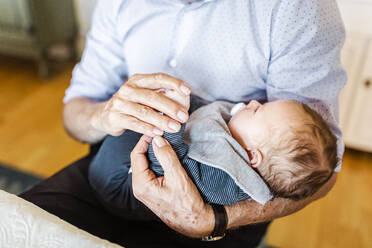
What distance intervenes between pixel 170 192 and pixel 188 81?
1.11 feet

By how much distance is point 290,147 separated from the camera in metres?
0.73

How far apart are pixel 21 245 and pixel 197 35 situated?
615 mm

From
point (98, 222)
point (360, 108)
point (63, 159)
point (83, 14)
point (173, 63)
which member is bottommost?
point (63, 159)

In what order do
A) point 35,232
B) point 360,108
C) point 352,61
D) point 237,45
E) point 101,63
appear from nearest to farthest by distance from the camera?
point 35,232
point 237,45
point 101,63
point 352,61
point 360,108

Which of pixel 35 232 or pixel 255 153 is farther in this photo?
pixel 255 153

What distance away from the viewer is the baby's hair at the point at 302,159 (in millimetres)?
732

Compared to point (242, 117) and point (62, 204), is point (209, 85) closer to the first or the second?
point (242, 117)

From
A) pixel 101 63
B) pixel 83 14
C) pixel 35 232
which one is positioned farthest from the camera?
pixel 83 14

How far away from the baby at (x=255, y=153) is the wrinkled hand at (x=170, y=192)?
0.02 metres

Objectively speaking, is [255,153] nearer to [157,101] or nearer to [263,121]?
[263,121]

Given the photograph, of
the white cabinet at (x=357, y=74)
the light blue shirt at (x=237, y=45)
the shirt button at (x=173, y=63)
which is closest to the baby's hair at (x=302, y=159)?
the light blue shirt at (x=237, y=45)

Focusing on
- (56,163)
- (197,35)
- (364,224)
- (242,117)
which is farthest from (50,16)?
(364,224)

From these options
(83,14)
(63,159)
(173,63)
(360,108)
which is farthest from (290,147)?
(83,14)

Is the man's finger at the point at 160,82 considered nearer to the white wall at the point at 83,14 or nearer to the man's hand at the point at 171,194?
the man's hand at the point at 171,194
